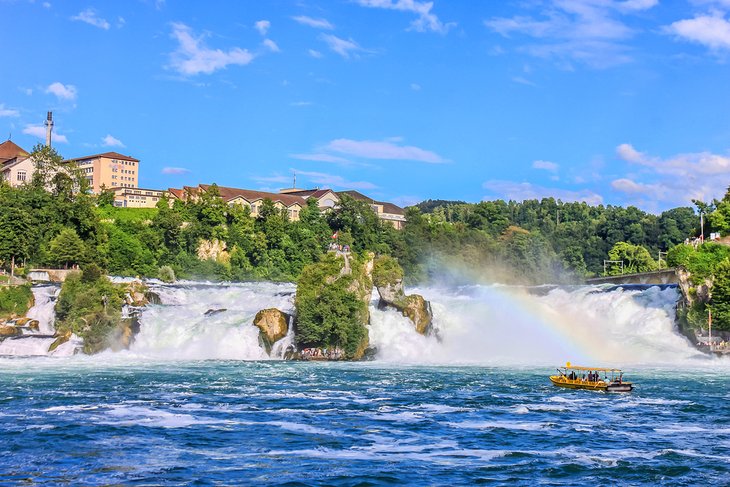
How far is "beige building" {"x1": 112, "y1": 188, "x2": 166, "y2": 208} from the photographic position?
412 feet

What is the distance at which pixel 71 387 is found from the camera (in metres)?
42.6

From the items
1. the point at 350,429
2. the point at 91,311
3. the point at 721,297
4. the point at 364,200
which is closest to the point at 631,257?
the point at 364,200

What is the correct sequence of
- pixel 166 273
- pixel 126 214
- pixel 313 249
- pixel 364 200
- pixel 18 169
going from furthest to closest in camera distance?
pixel 364 200 → pixel 18 169 → pixel 313 249 → pixel 126 214 → pixel 166 273

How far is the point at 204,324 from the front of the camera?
6162 centimetres

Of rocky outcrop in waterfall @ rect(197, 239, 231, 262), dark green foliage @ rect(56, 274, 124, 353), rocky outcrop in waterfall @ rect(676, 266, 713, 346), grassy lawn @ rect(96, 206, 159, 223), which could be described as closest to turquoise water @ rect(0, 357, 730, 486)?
dark green foliage @ rect(56, 274, 124, 353)

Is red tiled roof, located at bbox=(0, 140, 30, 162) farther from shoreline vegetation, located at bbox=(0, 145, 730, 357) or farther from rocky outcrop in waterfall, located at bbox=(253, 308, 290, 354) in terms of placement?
rocky outcrop in waterfall, located at bbox=(253, 308, 290, 354)

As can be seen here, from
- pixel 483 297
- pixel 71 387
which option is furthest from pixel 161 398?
pixel 483 297

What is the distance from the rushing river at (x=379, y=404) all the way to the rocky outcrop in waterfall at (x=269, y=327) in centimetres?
54

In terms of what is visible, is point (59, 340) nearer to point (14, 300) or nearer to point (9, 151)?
point (14, 300)

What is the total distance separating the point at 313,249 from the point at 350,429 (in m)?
73.0

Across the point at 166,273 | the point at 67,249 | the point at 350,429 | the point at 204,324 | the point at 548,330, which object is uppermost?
the point at 67,249

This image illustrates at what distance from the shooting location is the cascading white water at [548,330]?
61094 millimetres

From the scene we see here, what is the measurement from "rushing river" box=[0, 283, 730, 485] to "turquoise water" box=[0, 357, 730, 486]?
10 cm

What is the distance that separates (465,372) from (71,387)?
21.3m
